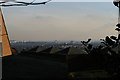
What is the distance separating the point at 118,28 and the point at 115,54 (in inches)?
11.5

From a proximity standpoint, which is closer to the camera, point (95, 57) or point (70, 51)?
point (95, 57)

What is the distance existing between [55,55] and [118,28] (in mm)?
20177

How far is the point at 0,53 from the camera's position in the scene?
1970 centimetres

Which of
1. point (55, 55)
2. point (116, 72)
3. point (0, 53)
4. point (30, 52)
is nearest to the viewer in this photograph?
point (116, 72)

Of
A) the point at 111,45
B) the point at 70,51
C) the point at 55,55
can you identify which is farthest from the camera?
the point at 55,55

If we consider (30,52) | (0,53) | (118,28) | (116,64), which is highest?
(118,28)

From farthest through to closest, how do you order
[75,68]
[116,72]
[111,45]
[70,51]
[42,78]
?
1. [70,51]
2. [75,68]
3. [42,78]
4. [111,45]
5. [116,72]

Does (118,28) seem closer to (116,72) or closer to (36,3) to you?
(116,72)

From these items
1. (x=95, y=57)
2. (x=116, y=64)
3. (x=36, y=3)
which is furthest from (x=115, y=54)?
(x=36, y=3)

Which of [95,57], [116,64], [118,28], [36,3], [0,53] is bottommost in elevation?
[0,53]

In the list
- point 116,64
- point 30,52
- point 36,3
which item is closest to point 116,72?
point 116,64

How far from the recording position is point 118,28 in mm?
1557

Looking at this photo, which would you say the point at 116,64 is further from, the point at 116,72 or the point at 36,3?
the point at 36,3

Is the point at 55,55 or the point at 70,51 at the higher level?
the point at 70,51
